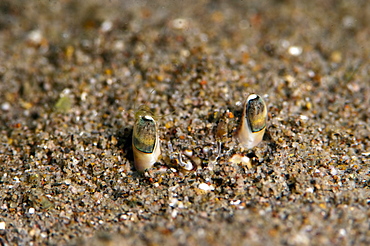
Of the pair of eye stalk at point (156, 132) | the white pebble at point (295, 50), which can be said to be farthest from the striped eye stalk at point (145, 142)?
the white pebble at point (295, 50)

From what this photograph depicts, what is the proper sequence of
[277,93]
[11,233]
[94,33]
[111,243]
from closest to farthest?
[111,243], [11,233], [277,93], [94,33]

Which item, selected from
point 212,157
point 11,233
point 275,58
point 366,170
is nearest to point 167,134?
point 212,157

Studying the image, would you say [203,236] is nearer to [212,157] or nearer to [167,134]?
[212,157]

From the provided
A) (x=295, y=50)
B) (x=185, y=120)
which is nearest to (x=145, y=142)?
(x=185, y=120)

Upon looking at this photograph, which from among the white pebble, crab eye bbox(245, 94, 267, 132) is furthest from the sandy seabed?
crab eye bbox(245, 94, 267, 132)

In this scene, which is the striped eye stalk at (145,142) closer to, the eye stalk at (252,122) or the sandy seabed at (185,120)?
the sandy seabed at (185,120)

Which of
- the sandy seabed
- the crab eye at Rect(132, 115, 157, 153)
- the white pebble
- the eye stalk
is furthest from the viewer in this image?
the white pebble

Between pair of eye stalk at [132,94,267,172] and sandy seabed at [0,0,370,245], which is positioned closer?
sandy seabed at [0,0,370,245]

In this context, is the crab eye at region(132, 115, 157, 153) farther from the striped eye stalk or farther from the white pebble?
the white pebble
